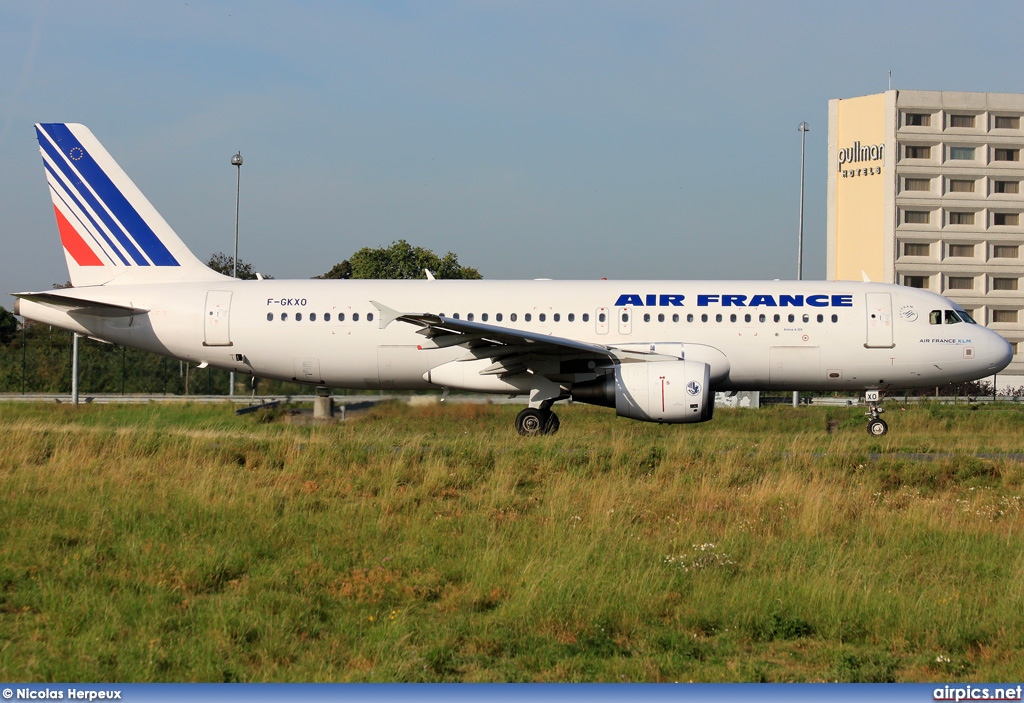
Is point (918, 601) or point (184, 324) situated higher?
point (184, 324)

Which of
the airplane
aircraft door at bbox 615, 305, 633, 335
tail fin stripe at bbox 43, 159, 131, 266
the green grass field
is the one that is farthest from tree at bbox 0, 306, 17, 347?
aircraft door at bbox 615, 305, 633, 335

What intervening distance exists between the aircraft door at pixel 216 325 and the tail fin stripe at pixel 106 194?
1.99 m

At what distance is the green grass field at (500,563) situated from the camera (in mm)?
6691

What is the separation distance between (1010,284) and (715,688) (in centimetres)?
8648

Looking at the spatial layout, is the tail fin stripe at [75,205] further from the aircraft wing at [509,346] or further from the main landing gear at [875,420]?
the main landing gear at [875,420]

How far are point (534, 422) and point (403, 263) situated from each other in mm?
45743

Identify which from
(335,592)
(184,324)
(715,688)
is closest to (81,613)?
(335,592)

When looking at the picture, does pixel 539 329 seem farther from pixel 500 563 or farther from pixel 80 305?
pixel 500 563

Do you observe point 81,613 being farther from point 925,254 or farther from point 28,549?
point 925,254

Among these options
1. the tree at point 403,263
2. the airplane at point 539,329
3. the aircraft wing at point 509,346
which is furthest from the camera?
the tree at point 403,263

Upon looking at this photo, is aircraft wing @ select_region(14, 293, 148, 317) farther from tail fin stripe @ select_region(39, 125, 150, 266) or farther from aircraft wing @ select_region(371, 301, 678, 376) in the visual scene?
aircraft wing @ select_region(371, 301, 678, 376)

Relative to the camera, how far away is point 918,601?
7.82m

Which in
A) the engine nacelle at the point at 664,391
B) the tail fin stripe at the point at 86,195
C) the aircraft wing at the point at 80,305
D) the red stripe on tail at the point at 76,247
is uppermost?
the tail fin stripe at the point at 86,195

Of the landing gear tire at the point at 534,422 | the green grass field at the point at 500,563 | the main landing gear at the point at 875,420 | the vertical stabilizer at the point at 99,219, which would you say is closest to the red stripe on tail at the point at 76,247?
the vertical stabilizer at the point at 99,219
